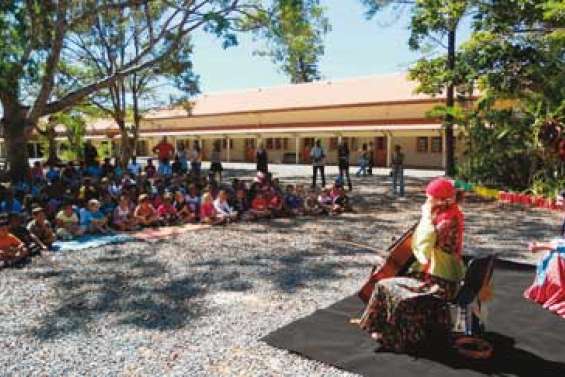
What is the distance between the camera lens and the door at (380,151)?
105 ft

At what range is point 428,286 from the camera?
4.38 meters

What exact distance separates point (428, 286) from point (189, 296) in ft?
8.79

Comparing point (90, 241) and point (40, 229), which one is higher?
point (40, 229)

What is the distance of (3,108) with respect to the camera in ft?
49.4

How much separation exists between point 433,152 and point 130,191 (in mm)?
22088

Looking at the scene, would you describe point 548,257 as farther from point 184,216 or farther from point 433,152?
point 433,152

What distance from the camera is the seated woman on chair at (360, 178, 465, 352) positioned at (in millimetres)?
4289

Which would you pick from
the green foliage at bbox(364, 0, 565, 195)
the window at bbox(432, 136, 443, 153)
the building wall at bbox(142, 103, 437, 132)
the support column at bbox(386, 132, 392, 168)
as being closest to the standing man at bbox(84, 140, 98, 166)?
the green foliage at bbox(364, 0, 565, 195)

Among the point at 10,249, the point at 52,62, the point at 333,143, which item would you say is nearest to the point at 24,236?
the point at 10,249

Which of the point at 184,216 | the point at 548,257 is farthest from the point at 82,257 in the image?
the point at 548,257

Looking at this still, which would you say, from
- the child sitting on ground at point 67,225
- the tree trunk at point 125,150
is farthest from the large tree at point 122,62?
the child sitting on ground at point 67,225

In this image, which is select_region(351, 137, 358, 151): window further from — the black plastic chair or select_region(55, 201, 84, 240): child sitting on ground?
the black plastic chair

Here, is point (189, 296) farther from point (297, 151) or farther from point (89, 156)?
point (297, 151)

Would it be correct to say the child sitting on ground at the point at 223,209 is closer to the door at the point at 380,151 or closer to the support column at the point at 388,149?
the support column at the point at 388,149
